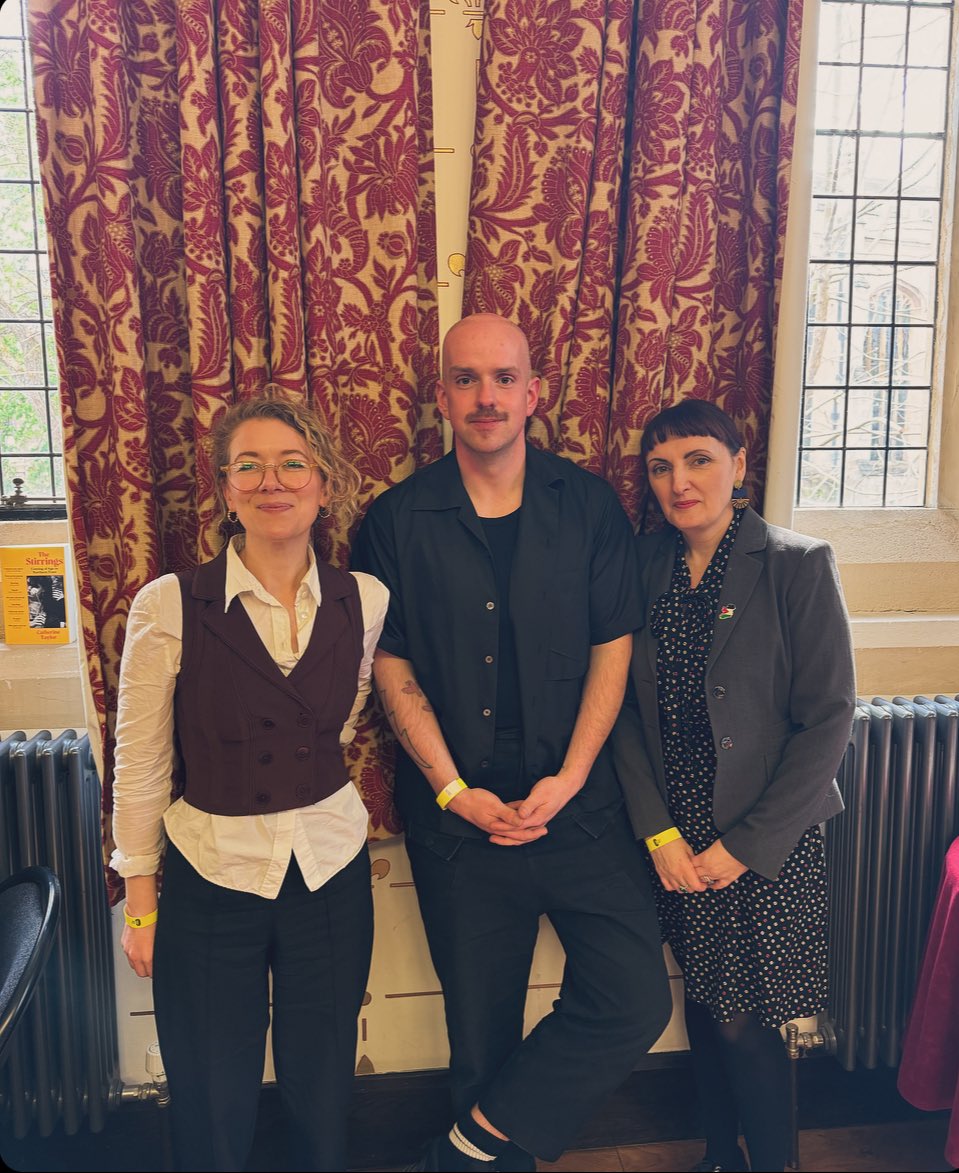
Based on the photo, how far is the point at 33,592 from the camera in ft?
6.95

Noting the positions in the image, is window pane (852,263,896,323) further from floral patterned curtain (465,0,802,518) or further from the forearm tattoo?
the forearm tattoo

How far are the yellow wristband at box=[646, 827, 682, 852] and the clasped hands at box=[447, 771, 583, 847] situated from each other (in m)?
0.20

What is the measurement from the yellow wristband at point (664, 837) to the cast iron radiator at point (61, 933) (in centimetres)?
117

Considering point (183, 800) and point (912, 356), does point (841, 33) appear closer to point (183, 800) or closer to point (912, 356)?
point (912, 356)

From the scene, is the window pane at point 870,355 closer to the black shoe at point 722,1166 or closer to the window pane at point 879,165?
the window pane at point 879,165

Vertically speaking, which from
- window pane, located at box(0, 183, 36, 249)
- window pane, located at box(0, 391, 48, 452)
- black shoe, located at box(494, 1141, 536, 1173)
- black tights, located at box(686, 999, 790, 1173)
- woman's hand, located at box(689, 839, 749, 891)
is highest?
window pane, located at box(0, 183, 36, 249)

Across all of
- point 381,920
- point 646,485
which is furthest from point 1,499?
point 646,485

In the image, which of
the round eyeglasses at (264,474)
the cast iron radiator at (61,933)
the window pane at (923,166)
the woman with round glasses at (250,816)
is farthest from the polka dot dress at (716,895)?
the window pane at (923,166)

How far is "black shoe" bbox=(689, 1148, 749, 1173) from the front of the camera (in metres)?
1.89

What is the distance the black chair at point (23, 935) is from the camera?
1.25 metres

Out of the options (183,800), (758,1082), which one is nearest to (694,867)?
(758,1082)

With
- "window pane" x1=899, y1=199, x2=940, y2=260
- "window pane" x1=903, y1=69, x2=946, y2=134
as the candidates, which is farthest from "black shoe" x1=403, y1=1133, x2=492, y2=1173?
"window pane" x1=903, y1=69, x2=946, y2=134

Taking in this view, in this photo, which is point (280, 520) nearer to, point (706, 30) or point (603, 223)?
point (603, 223)

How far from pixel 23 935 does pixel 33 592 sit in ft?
3.21
